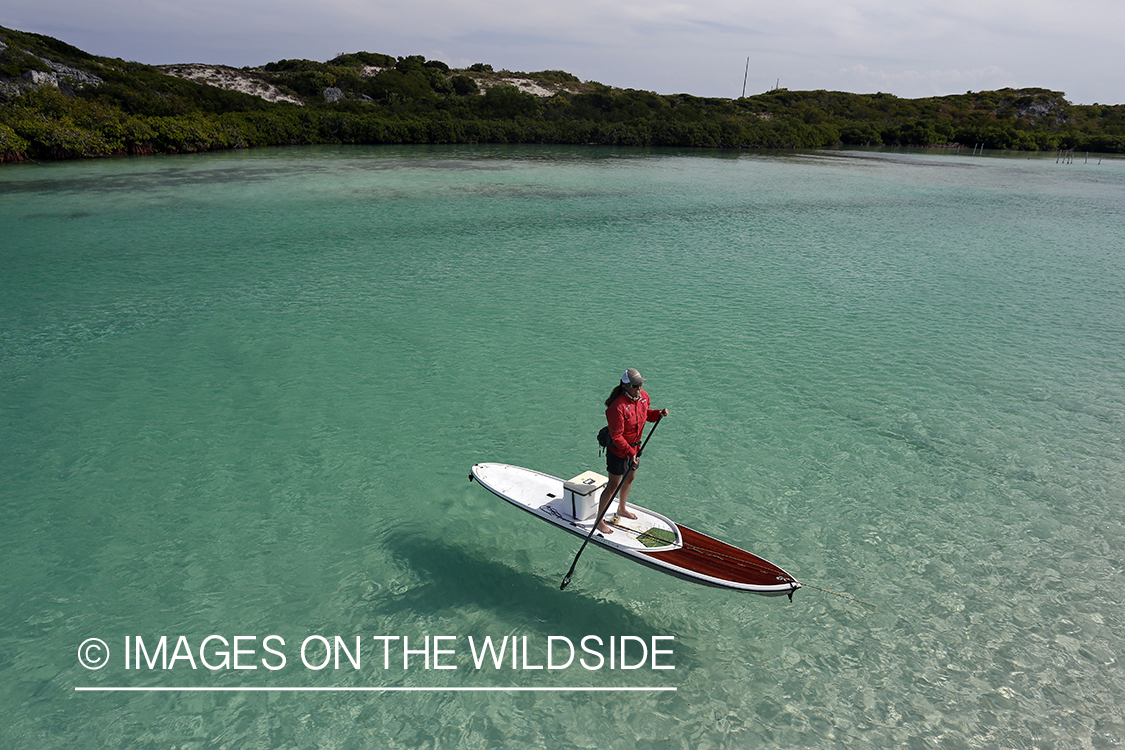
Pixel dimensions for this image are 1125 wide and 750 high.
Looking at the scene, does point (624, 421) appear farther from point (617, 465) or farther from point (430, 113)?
point (430, 113)

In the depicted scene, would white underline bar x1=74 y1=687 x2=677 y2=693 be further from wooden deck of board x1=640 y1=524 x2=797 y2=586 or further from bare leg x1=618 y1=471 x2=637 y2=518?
bare leg x1=618 y1=471 x2=637 y2=518

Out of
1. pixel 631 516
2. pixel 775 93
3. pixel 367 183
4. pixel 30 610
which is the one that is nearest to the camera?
pixel 30 610

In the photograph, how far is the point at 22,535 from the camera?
31.6ft

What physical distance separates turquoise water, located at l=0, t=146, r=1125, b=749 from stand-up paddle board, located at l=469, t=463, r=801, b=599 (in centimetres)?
99

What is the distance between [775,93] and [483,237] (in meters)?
162

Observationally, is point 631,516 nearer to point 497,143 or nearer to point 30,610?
point 30,610

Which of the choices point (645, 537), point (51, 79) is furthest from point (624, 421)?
point (51, 79)

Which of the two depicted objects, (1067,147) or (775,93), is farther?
(775,93)

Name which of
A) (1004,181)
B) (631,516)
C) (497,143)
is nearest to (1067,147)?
(1004,181)

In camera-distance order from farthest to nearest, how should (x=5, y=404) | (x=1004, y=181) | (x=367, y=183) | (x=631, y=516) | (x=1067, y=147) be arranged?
1. (x=1067, y=147)
2. (x=1004, y=181)
3. (x=367, y=183)
4. (x=5, y=404)
5. (x=631, y=516)

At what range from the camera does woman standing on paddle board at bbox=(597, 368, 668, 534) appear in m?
8.28

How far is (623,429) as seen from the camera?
27.5 feet

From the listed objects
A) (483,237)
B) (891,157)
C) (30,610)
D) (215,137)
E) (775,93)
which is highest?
(775,93)

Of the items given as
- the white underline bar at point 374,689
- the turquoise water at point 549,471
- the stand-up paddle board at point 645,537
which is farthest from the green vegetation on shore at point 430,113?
the stand-up paddle board at point 645,537
